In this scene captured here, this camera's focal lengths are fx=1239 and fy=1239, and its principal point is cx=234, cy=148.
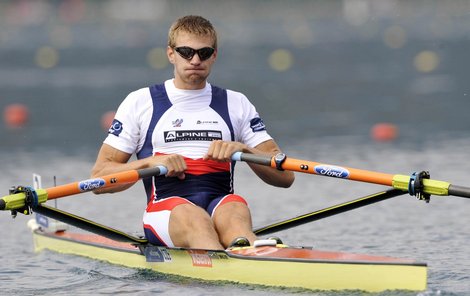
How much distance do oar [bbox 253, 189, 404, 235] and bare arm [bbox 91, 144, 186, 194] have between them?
95 cm

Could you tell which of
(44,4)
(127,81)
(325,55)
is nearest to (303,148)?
(127,81)

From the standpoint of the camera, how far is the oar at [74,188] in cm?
888

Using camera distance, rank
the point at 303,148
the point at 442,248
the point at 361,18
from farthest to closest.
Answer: the point at 361,18
the point at 303,148
the point at 442,248

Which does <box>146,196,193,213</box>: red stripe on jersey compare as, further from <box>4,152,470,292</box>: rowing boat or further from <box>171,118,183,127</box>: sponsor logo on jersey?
<box>171,118,183,127</box>: sponsor logo on jersey

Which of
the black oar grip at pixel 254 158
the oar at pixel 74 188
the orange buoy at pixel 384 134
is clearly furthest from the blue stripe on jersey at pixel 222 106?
the orange buoy at pixel 384 134

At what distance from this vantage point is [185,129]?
9.58 metres

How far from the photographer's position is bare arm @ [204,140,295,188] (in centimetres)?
928

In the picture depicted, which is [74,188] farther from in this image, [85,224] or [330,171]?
[330,171]

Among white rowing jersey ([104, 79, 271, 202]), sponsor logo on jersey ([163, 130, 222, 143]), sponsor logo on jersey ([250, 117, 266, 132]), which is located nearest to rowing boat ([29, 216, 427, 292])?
white rowing jersey ([104, 79, 271, 202])

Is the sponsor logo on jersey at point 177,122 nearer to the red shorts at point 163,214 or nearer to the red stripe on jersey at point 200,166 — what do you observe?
the red stripe on jersey at point 200,166

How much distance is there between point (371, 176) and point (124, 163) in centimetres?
193

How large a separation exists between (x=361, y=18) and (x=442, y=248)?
175 ft

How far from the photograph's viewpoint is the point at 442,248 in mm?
10766

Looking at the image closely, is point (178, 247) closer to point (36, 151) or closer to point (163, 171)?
point (163, 171)
